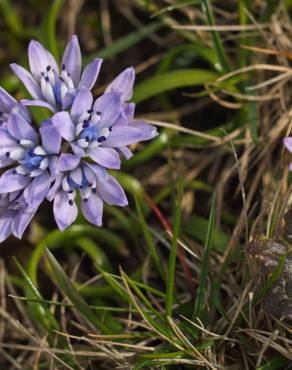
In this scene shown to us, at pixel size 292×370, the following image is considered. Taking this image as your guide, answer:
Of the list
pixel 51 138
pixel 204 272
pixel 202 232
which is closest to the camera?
pixel 51 138

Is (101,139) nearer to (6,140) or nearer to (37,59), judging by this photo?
(6,140)

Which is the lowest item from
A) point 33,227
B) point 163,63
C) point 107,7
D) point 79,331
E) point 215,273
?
point 79,331

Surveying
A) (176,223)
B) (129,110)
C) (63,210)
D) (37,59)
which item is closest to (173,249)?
(176,223)

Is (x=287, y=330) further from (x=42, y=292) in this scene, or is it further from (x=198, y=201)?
(x=42, y=292)

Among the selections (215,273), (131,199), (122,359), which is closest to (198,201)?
(131,199)

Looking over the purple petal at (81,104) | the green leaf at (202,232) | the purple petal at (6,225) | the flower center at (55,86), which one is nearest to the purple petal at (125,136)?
the purple petal at (81,104)

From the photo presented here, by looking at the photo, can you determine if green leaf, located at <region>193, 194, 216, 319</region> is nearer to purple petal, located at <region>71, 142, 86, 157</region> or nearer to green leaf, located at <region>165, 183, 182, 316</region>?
green leaf, located at <region>165, 183, 182, 316</region>
